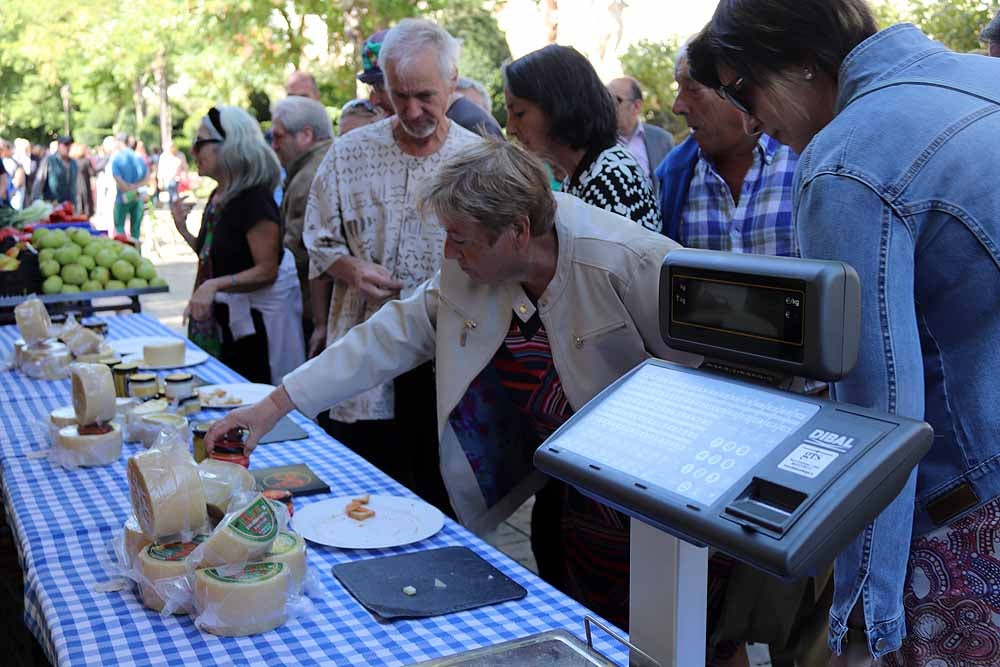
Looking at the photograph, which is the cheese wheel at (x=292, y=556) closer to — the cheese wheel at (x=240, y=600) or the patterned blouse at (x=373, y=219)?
the cheese wheel at (x=240, y=600)

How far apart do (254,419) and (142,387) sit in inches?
30.2

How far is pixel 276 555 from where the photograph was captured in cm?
167

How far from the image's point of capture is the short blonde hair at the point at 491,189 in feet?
6.98

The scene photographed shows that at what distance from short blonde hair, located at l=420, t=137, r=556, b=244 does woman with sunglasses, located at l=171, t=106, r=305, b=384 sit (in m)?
2.22

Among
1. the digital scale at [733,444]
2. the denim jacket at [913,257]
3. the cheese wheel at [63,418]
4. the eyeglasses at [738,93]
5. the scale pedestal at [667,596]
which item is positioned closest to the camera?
the digital scale at [733,444]

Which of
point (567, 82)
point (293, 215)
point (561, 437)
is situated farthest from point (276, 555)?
point (293, 215)

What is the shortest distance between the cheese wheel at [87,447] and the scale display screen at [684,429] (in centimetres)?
172

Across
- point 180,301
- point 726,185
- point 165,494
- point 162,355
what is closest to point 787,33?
point 165,494

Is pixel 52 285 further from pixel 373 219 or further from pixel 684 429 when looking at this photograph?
pixel 684 429

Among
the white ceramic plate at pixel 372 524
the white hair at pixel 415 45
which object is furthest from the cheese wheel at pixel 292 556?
the white hair at pixel 415 45

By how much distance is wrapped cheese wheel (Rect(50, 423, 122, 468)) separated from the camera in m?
2.41

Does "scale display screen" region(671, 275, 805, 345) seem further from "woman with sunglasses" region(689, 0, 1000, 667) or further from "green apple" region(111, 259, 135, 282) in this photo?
"green apple" region(111, 259, 135, 282)

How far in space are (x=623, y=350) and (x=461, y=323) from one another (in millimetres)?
389

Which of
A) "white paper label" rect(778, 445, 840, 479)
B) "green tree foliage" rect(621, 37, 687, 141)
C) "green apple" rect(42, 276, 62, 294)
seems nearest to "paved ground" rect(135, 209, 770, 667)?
"white paper label" rect(778, 445, 840, 479)
